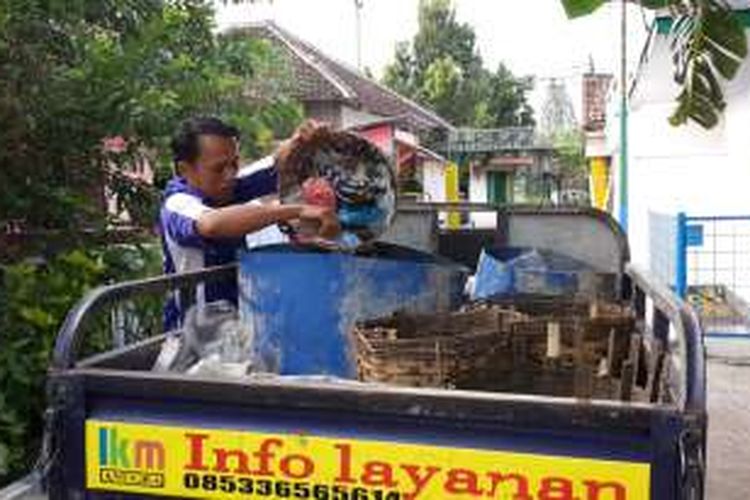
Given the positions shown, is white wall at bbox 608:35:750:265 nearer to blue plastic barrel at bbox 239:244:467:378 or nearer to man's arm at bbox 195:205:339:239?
man's arm at bbox 195:205:339:239

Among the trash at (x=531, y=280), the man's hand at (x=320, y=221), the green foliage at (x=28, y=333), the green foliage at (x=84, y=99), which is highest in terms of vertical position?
the green foliage at (x=84, y=99)

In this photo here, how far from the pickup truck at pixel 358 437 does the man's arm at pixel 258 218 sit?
46cm

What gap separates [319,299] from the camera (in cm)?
302

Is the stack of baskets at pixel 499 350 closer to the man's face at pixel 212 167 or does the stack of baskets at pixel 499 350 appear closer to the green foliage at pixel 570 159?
the man's face at pixel 212 167

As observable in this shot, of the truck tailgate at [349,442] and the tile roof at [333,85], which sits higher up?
the tile roof at [333,85]

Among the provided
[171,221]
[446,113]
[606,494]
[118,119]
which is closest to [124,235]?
[118,119]

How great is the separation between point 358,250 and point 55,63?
3094 mm

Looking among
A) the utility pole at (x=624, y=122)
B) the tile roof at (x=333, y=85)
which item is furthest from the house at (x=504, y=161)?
the utility pole at (x=624, y=122)

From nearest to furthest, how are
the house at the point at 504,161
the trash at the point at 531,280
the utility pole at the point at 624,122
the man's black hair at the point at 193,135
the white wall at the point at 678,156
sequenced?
1. the trash at the point at 531,280
2. the man's black hair at the point at 193,135
3. the white wall at the point at 678,156
4. the utility pole at the point at 624,122
5. the house at the point at 504,161

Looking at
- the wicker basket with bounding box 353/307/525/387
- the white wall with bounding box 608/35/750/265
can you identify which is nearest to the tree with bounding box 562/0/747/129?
the wicker basket with bounding box 353/307/525/387

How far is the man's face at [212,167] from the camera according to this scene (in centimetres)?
411

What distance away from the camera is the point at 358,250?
3359 millimetres

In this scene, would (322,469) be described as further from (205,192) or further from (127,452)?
(205,192)

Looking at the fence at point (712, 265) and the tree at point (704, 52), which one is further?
the fence at point (712, 265)
